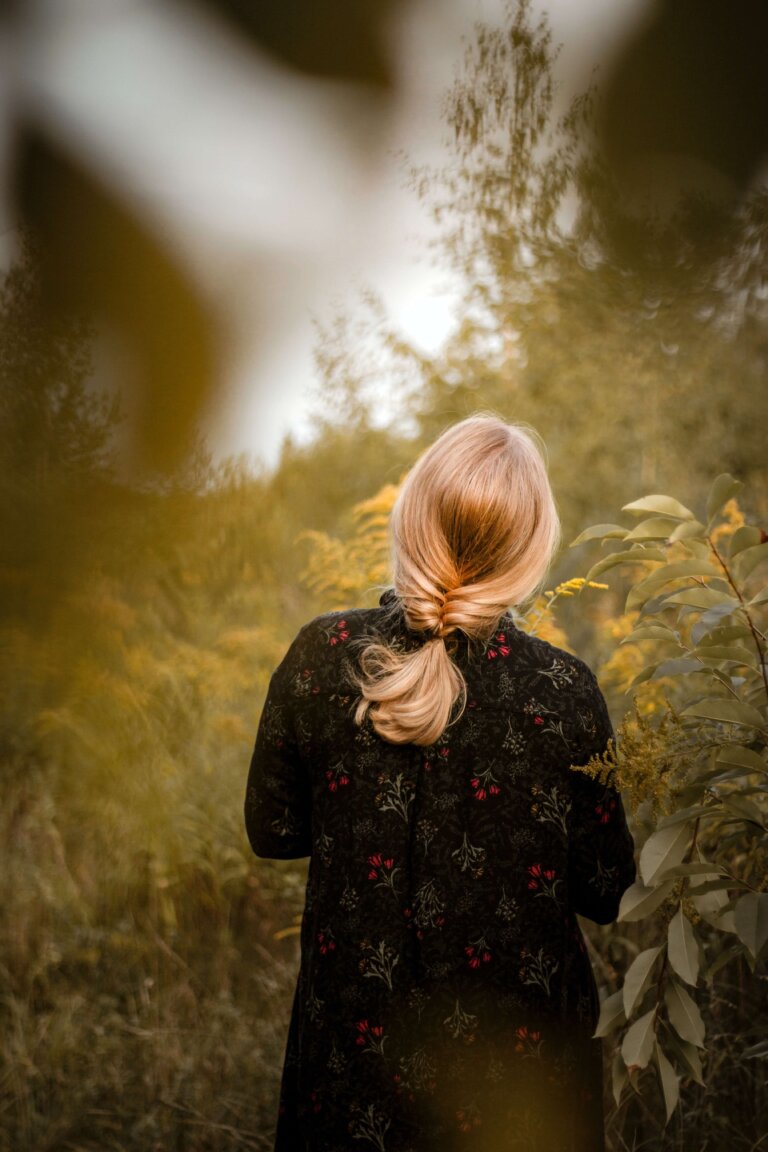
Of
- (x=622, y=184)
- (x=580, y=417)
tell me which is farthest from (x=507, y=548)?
(x=580, y=417)

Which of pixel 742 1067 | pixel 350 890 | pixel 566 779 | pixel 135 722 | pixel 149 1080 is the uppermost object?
pixel 135 722

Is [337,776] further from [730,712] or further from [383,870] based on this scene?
[730,712]

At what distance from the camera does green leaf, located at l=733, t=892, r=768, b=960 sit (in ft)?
2.58

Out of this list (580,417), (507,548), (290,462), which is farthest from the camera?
(580,417)

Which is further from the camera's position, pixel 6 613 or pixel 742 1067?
pixel 6 613

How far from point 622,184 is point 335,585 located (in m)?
1.00

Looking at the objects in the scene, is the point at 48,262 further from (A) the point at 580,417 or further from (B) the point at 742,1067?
(B) the point at 742,1067

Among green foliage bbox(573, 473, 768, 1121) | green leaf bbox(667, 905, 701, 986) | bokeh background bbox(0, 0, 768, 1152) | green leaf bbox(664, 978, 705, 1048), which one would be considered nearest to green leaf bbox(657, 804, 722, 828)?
green foliage bbox(573, 473, 768, 1121)

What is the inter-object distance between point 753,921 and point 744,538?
0.36 m

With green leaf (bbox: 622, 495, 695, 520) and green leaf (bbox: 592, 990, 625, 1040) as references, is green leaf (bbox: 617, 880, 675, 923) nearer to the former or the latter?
green leaf (bbox: 592, 990, 625, 1040)

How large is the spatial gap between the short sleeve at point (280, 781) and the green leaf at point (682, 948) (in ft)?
1.44

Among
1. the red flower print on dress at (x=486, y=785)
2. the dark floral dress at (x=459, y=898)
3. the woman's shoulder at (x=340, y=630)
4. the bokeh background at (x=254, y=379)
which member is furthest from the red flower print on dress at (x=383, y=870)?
the bokeh background at (x=254, y=379)

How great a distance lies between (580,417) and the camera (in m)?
2.10

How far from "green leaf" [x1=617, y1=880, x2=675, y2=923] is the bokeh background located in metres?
0.61
